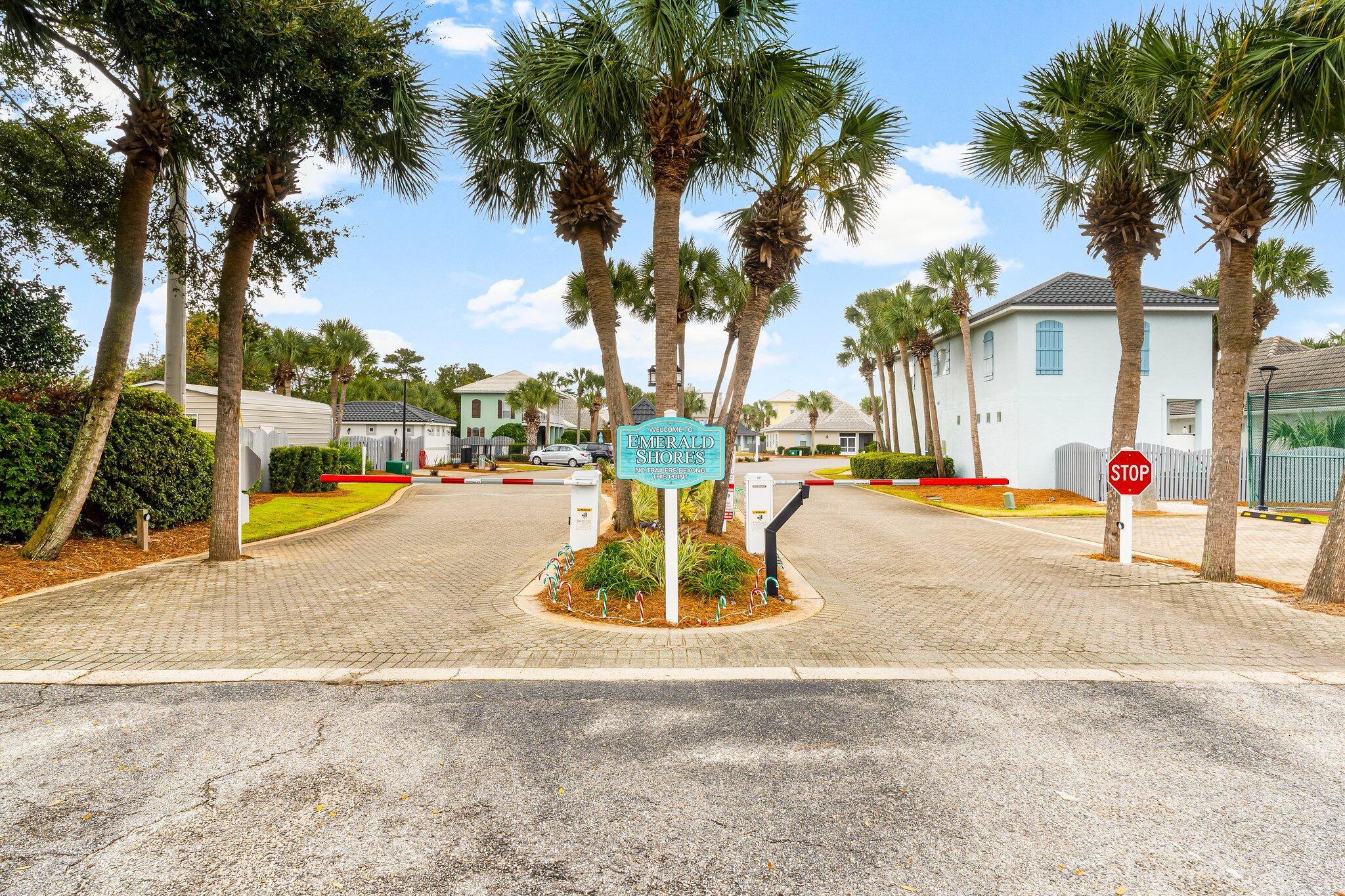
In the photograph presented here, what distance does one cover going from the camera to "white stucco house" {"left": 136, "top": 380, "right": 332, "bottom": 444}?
845 inches

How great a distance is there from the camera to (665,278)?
9.88m

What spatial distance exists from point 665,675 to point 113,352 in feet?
30.4

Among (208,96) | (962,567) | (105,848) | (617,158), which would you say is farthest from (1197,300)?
(105,848)

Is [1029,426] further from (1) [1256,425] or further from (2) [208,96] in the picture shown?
(2) [208,96]

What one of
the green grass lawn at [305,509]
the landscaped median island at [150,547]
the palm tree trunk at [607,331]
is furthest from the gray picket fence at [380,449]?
the palm tree trunk at [607,331]

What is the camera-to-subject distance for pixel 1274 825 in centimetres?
341

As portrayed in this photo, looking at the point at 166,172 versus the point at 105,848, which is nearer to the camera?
the point at 105,848

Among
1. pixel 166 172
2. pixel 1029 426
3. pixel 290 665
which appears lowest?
pixel 290 665

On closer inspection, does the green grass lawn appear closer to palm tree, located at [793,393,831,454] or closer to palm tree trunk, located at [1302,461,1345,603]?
palm tree trunk, located at [1302,461,1345,603]

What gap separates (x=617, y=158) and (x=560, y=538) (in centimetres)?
673

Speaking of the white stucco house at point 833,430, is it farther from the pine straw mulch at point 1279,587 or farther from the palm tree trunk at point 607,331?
the palm tree trunk at point 607,331

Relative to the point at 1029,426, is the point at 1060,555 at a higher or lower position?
lower

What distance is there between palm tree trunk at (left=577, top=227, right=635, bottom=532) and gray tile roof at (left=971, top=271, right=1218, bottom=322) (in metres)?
17.5

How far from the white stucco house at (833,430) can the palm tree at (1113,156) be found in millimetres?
66080
